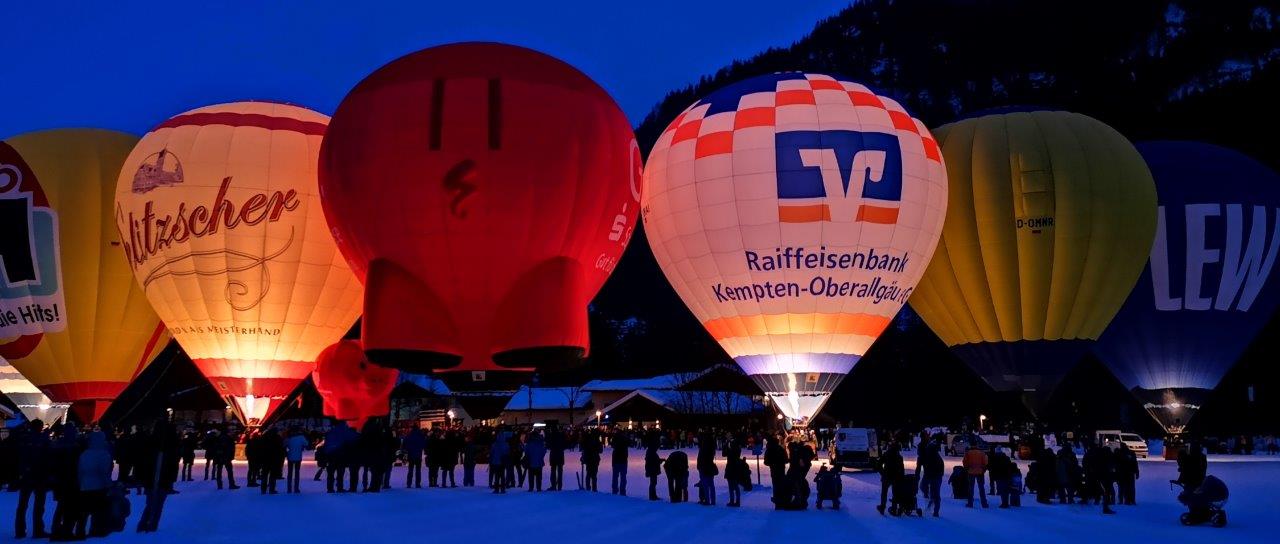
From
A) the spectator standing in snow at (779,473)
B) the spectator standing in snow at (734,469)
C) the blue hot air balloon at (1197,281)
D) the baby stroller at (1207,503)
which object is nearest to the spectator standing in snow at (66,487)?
the spectator standing in snow at (734,469)

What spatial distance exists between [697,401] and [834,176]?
33.1 metres

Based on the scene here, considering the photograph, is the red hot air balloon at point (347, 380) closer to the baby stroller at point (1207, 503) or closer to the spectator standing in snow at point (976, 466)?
the spectator standing in snow at point (976, 466)

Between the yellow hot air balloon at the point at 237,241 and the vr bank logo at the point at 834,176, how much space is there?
7961 mm

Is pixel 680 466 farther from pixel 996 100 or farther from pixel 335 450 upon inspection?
pixel 996 100

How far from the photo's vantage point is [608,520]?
10602 millimetres

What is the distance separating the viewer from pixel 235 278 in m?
17.5

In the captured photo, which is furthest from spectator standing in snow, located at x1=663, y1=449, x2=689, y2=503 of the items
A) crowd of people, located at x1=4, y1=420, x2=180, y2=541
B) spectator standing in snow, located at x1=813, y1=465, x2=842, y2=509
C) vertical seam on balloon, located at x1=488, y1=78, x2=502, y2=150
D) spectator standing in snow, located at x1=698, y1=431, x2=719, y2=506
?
crowd of people, located at x1=4, y1=420, x2=180, y2=541

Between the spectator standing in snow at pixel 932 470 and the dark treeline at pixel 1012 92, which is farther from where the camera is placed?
the dark treeline at pixel 1012 92

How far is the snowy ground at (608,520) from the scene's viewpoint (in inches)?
368

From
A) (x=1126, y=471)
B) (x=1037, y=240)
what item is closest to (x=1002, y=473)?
(x=1126, y=471)

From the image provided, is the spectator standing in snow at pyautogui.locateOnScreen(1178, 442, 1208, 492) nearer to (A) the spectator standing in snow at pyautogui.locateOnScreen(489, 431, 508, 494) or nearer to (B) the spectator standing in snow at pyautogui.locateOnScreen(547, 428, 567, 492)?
(B) the spectator standing in snow at pyautogui.locateOnScreen(547, 428, 567, 492)

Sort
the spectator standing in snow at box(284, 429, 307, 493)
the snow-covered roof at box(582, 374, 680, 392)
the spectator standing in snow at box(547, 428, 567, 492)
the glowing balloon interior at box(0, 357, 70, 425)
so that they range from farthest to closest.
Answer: the snow-covered roof at box(582, 374, 680, 392), the glowing balloon interior at box(0, 357, 70, 425), the spectator standing in snow at box(547, 428, 567, 492), the spectator standing in snow at box(284, 429, 307, 493)

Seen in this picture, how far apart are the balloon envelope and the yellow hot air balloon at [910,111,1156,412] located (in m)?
2.68

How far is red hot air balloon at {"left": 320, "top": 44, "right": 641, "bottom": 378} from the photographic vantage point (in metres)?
12.5
